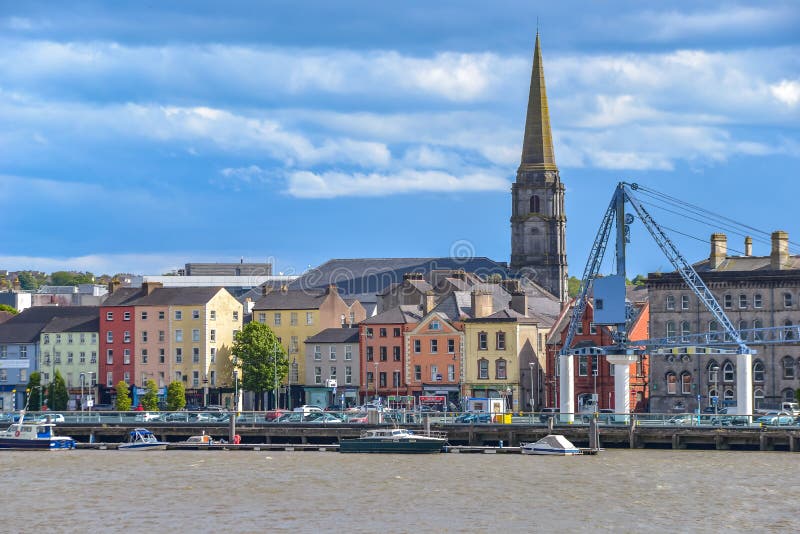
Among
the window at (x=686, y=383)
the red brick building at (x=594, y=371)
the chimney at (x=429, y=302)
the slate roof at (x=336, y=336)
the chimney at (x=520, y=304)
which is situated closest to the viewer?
the window at (x=686, y=383)

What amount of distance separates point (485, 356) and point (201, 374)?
90.8 ft

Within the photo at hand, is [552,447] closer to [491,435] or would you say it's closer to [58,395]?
[491,435]

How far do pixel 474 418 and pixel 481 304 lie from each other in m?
28.1

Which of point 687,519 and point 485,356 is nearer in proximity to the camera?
point 687,519

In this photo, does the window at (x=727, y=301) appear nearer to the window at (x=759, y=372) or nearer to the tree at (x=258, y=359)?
the window at (x=759, y=372)

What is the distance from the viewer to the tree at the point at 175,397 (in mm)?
136500

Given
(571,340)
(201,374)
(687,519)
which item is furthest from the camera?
(201,374)

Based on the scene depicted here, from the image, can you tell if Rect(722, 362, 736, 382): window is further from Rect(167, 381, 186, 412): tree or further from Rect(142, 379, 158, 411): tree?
Rect(142, 379, 158, 411): tree

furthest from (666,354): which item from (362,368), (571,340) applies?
(362,368)

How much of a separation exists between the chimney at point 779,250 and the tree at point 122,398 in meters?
54.4

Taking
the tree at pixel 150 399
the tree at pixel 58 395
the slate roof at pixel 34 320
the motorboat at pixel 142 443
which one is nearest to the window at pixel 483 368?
the tree at pixel 150 399

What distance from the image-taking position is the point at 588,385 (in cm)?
12638

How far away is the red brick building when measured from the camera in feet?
412

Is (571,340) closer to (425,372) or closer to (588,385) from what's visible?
(588,385)
